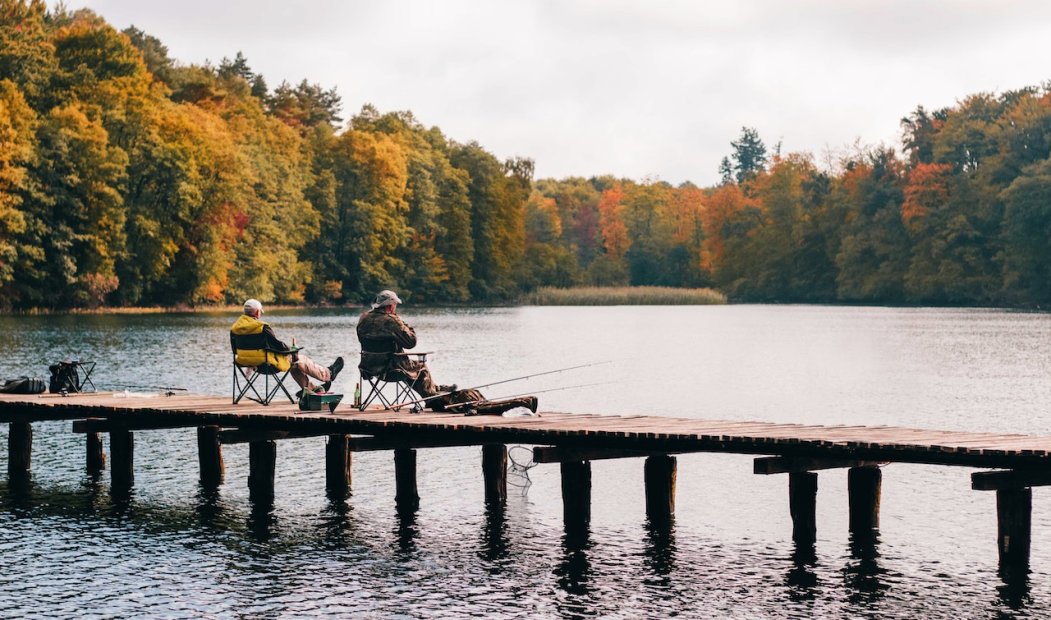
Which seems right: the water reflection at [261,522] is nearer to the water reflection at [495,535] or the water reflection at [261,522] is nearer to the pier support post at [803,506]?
the water reflection at [495,535]

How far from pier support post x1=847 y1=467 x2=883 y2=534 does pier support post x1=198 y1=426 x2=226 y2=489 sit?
8187mm

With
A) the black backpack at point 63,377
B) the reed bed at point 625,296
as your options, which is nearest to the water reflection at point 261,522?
the black backpack at point 63,377

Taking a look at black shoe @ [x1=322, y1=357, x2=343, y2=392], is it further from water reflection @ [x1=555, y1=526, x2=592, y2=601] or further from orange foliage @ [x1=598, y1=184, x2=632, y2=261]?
orange foliage @ [x1=598, y1=184, x2=632, y2=261]

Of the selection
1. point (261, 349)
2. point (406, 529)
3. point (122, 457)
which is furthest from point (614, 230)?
point (406, 529)

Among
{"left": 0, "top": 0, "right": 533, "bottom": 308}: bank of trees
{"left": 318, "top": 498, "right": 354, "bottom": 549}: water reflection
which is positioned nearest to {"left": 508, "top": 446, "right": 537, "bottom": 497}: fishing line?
{"left": 318, "top": 498, "right": 354, "bottom": 549}: water reflection

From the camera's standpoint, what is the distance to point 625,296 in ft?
375

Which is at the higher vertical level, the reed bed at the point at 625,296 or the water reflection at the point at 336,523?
the reed bed at the point at 625,296

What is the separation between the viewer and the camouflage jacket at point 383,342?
18.0 metres

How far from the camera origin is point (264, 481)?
61.5ft

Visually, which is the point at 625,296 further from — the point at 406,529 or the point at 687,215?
the point at 406,529

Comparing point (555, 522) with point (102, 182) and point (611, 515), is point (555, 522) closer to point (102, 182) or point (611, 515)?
point (611, 515)

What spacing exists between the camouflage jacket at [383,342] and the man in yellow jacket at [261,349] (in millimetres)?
424

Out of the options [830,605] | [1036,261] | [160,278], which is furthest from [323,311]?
[830,605]

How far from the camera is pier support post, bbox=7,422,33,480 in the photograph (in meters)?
20.6
